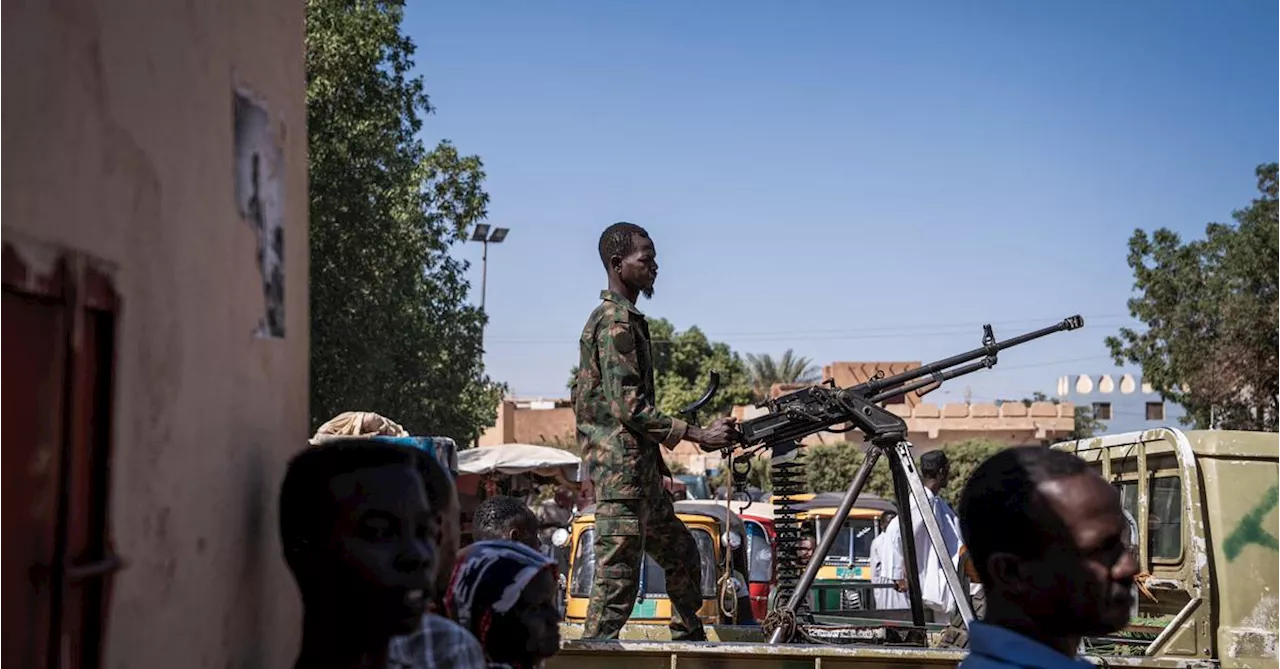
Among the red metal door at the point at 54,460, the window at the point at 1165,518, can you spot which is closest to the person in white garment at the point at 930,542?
the window at the point at 1165,518

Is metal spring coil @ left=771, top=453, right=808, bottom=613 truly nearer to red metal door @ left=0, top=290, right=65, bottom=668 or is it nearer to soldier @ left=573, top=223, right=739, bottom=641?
soldier @ left=573, top=223, right=739, bottom=641

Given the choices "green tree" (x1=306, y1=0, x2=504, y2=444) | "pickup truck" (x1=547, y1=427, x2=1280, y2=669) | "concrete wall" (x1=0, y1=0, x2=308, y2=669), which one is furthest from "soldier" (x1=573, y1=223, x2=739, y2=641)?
"green tree" (x1=306, y1=0, x2=504, y2=444)

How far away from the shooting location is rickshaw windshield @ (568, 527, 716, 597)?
9.81m

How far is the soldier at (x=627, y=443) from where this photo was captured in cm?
525

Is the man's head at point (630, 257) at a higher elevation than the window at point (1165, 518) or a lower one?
higher

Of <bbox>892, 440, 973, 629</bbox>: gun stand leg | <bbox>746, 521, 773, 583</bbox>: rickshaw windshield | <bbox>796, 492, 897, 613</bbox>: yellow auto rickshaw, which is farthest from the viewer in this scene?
<bbox>796, 492, 897, 613</bbox>: yellow auto rickshaw

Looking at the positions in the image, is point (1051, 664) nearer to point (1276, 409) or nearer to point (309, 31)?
point (309, 31)

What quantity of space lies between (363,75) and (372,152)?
1027 mm

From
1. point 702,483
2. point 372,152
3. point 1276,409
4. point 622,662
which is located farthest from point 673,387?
point 622,662

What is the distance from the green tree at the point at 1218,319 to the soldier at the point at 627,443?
856 inches

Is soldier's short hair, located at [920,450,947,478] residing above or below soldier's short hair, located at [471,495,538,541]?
above

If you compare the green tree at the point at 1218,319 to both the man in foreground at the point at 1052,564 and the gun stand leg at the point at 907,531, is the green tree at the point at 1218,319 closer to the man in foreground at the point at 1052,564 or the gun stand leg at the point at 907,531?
the gun stand leg at the point at 907,531

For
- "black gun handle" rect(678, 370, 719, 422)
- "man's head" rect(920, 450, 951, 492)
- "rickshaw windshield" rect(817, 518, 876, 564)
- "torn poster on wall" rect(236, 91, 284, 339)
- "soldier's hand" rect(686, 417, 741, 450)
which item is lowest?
"rickshaw windshield" rect(817, 518, 876, 564)

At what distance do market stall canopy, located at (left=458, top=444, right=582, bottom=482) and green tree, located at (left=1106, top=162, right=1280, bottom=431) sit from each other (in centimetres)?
1252
